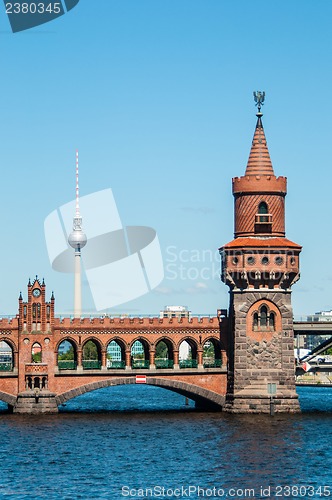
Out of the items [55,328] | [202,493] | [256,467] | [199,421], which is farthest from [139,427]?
[202,493]

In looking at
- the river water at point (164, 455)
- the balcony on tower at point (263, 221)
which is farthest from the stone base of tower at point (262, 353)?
the balcony on tower at point (263, 221)

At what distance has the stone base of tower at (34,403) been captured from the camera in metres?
126

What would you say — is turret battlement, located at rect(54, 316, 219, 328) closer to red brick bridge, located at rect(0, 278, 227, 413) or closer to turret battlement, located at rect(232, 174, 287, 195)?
red brick bridge, located at rect(0, 278, 227, 413)

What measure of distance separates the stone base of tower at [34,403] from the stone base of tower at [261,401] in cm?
1832

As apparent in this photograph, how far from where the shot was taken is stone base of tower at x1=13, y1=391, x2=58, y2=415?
126 meters

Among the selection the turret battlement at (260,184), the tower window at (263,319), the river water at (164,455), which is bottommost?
the river water at (164,455)

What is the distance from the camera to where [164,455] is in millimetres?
97688

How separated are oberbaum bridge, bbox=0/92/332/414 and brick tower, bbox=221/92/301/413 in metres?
0.10

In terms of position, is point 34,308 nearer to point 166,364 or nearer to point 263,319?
point 166,364

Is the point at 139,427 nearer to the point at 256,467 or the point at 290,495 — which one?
the point at 256,467

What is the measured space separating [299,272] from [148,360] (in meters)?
18.4

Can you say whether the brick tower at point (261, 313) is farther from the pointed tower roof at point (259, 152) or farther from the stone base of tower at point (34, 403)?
the stone base of tower at point (34, 403)

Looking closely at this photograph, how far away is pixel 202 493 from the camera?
266 feet

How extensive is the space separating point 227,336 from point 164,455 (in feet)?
113
